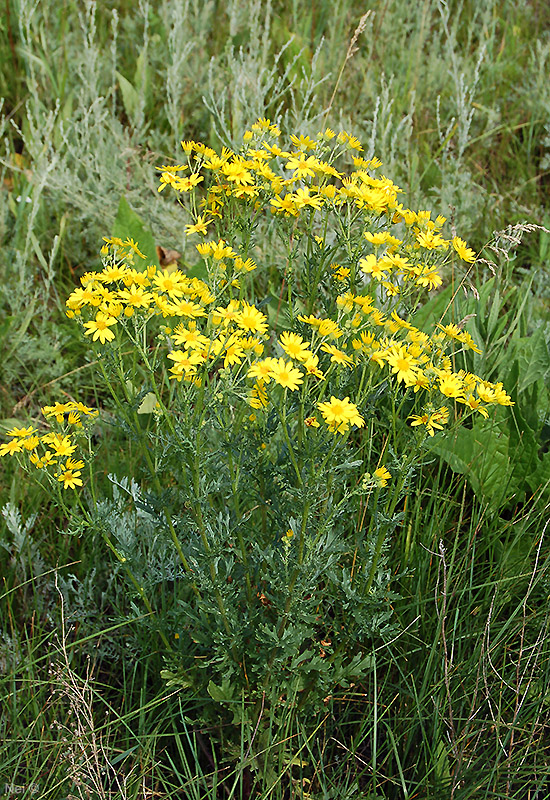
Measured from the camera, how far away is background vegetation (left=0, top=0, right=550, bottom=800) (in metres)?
1.54

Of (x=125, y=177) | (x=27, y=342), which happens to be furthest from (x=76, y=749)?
(x=125, y=177)

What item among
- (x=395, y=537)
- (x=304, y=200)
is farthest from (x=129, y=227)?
(x=395, y=537)

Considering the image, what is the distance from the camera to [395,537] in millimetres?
2039

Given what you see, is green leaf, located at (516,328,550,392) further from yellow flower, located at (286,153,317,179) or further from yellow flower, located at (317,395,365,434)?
yellow flower, located at (317,395,365,434)

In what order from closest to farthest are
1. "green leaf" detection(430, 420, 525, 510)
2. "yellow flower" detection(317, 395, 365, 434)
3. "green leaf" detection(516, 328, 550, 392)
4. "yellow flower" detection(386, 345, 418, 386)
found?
"yellow flower" detection(317, 395, 365, 434)
"yellow flower" detection(386, 345, 418, 386)
"green leaf" detection(430, 420, 525, 510)
"green leaf" detection(516, 328, 550, 392)

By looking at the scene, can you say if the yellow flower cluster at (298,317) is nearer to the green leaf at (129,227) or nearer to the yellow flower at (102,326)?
the yellow flower at (102,326)

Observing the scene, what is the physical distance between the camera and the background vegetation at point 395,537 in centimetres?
154

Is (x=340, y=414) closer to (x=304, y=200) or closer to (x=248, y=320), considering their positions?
(x=248, y=320)

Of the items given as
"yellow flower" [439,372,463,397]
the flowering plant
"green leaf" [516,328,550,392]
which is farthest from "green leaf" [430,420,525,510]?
"yellow flower" [439,372,463,397]

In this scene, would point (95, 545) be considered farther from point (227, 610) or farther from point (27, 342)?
point (27, 342)

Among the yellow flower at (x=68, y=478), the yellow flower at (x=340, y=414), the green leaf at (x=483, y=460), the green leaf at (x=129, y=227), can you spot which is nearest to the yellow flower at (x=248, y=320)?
the yellow flower at (x=340, y=414)

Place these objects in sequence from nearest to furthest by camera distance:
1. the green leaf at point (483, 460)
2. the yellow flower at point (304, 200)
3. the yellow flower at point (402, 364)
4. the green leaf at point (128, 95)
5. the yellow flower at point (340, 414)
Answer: the yellow flower at point (340, 414), the yellow flower at point (402, 364), the yellow flower at point (304, 200), the green leaf at point (483, 460), the green leaf at point (128, 95)

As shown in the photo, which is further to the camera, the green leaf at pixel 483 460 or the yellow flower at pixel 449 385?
the green leaf at pixel 483 460

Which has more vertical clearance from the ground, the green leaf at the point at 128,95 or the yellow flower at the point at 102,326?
the yellow flower at the point at 102,326
